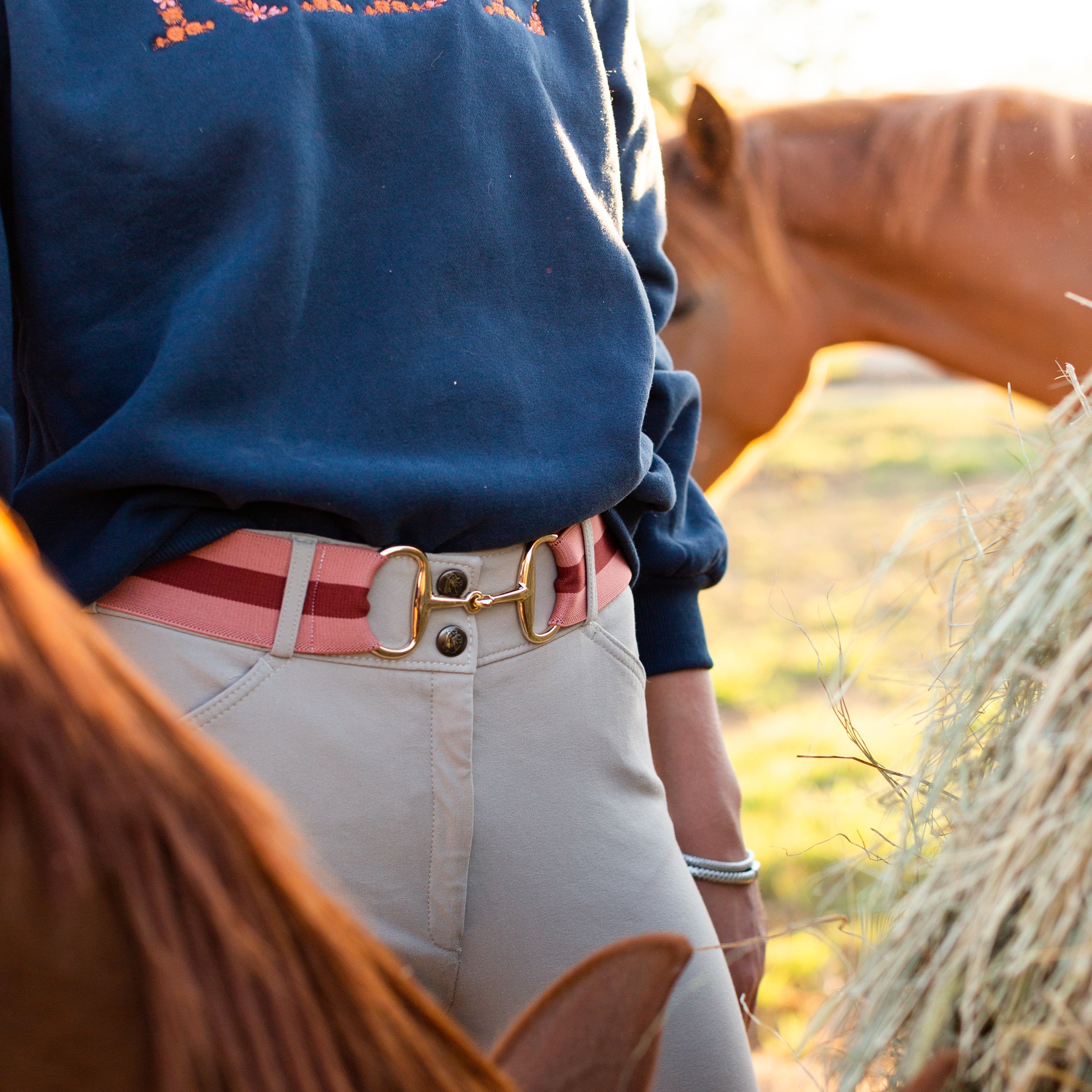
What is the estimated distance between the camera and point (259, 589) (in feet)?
2.65

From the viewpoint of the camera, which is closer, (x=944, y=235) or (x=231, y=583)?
(x=231, y=583)

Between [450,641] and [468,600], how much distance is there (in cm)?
4

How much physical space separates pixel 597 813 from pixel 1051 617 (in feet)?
1.43

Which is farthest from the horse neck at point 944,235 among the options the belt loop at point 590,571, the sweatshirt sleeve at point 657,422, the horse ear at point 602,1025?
the horse ear at point 602,1025

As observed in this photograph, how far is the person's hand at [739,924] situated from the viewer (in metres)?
1.09

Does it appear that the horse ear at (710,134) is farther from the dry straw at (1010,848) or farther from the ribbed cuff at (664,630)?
the dry straw at (1010,848)

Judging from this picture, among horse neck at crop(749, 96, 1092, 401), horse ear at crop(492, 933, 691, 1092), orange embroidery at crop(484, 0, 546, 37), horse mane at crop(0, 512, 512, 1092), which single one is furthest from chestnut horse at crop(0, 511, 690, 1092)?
horse neck at crop(749, 96, 1092, 401)

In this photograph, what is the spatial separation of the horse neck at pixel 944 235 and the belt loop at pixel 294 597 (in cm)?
174

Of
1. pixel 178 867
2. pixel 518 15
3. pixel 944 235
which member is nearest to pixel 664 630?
pixel 518 15

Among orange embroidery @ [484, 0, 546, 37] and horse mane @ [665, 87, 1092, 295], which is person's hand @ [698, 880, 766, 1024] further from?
horse mane @ [665, 87, 1092, 295]

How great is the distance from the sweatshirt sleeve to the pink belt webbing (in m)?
0.34

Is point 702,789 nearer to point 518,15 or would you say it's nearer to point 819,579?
point 518,15

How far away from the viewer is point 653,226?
1138mm

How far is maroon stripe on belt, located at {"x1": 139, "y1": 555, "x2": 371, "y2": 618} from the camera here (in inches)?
31.7
